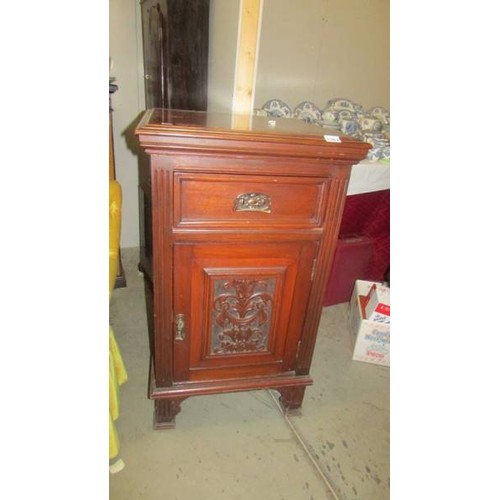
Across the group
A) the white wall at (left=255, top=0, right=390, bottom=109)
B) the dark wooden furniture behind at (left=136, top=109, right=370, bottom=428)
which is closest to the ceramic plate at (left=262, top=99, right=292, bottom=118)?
the white wall at (left=255, top=0, right=390, bottom=109)

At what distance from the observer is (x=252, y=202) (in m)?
0.82

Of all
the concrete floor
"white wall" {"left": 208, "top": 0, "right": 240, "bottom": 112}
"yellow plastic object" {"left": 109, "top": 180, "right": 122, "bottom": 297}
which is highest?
"white wall" {"left": 208, "top": 0, "right": 240, "bottom": 112}

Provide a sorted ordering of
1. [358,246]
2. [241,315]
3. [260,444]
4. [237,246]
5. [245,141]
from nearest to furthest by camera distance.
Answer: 1. [245,141]
2. [237,246]
3. [241,315]
4. [260,444]
5. [358,246]

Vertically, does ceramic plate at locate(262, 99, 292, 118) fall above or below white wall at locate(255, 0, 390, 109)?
below

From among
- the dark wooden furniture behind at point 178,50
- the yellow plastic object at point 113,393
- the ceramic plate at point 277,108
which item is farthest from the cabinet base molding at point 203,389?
the ceramic plate at point 277,108

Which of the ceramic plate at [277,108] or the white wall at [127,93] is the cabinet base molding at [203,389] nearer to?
the white wall at [127,93]

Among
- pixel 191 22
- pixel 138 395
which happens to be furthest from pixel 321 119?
pixel 138 395

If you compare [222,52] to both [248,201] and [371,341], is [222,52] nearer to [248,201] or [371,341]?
[248,201]

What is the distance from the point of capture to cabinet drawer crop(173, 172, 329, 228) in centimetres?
77

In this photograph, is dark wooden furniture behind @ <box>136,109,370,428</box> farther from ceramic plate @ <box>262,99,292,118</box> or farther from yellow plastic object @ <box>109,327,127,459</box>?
ceramic plate @ <box>262,99,292,118</box>

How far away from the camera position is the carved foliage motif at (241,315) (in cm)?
93

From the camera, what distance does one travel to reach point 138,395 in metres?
1.22

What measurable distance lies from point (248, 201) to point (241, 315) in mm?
344

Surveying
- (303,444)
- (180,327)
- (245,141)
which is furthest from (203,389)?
(245,141)
